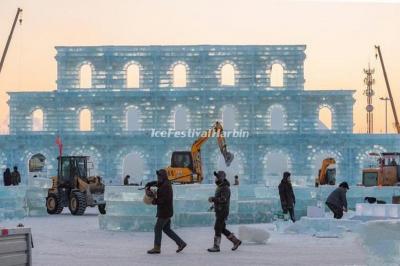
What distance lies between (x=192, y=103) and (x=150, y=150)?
4061mm

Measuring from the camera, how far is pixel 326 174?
4556 centimetres

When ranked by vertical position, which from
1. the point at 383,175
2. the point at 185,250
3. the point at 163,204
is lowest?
the point at 185,250

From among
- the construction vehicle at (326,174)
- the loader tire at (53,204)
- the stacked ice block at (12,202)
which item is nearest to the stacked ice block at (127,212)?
the stacked ice block at (12,202)

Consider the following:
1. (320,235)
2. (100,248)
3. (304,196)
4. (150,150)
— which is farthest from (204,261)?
(150,150)

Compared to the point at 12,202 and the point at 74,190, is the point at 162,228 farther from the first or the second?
the point at 74,190

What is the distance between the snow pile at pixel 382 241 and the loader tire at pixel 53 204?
20082 mm

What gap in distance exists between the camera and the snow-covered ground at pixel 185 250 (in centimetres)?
1453

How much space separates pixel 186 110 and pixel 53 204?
26.7 meters

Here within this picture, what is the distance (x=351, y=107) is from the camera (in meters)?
56.2

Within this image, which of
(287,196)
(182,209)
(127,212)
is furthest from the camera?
(182,209)

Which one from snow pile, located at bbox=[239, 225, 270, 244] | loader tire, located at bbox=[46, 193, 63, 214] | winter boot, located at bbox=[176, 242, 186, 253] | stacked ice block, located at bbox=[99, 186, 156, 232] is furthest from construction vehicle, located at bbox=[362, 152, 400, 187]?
winter boot, located at bbox=[176, 242, 186, 253]

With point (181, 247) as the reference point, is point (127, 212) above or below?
above

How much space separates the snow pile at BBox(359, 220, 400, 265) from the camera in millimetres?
11555

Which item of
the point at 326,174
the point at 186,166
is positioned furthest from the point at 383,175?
the point at 186,166
